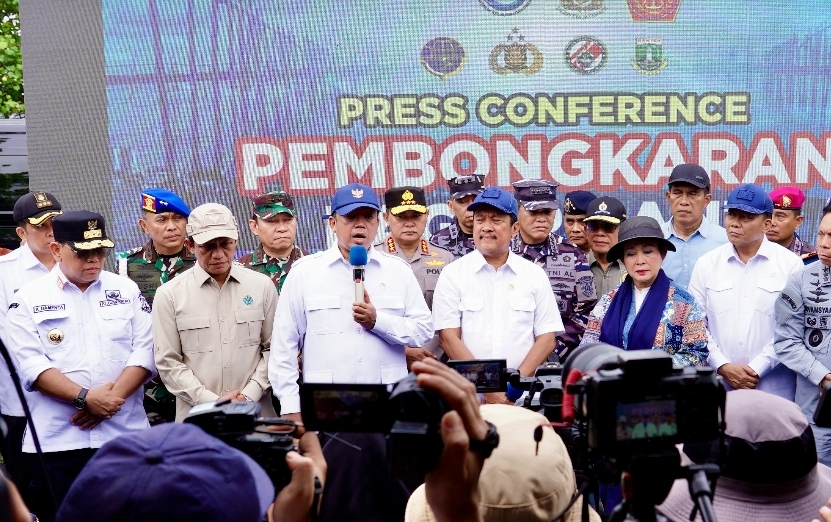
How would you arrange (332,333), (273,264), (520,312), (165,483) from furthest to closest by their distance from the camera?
(273,264), (520,312), (332,333), (165,483)

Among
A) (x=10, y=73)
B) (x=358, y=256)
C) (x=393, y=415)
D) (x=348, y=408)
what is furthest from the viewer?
(x=10, y=73)

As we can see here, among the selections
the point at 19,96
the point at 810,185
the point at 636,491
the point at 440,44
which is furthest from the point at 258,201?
the point at 19,96

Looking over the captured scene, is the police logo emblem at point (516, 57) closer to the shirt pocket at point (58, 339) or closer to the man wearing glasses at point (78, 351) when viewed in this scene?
the man wearing glasses at point (78, 351)

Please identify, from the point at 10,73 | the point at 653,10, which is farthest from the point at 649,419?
the point at 10,73

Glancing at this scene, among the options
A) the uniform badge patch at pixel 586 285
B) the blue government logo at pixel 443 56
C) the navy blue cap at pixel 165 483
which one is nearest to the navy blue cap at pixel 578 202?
the uniform badge patch at pixel 586 285

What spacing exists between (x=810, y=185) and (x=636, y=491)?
5811mm

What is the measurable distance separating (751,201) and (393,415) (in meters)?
4.00

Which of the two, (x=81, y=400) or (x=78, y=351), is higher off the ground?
(x=78, y=351)

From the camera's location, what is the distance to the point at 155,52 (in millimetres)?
6875

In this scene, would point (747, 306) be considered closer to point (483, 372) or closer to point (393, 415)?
point (483, 372)

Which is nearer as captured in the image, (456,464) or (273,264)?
(456,464)

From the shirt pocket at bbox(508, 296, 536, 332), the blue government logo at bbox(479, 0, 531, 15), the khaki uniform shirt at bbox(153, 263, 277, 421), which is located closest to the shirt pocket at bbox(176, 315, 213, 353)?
the khaki uniform shirt at bbox(153, 263, 277, 421)

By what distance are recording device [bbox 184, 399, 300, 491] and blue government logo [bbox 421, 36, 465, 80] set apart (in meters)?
5.15

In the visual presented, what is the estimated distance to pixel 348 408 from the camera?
1.97 m
